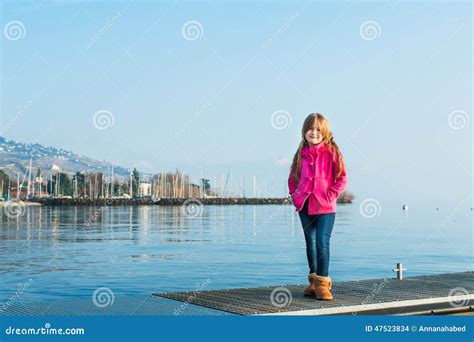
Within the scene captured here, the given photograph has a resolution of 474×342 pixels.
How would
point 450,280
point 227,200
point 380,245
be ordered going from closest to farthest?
point 450,280 < point 380,245 < point 227,200

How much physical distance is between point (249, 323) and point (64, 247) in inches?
836

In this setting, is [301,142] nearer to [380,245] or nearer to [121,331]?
[121,331]

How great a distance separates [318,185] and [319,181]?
0.19 feet

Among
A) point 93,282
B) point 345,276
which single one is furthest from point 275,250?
point 93,282

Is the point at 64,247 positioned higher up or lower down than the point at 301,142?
lower down

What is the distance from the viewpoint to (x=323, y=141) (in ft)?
32.4

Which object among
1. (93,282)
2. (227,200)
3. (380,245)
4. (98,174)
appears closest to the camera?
(93,282)

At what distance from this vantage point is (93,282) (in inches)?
700
